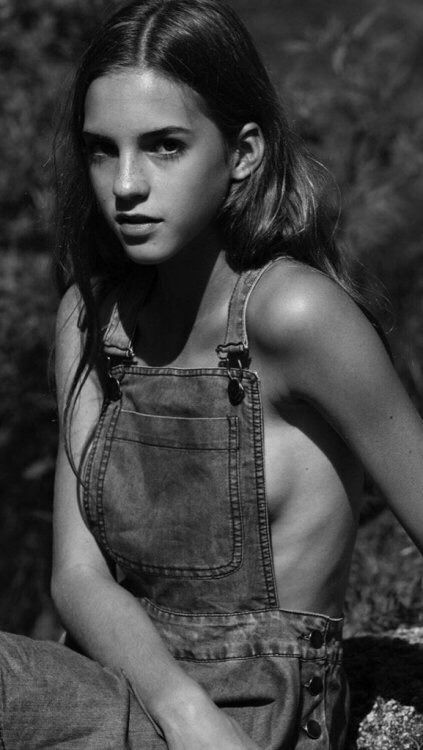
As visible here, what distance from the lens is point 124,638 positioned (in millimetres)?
2225

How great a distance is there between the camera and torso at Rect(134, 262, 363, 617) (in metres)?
2.21

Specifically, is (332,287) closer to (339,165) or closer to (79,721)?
(79,721)

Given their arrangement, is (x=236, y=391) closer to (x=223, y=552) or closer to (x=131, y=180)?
(x=223, y=552)

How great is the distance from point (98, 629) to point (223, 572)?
27 cm

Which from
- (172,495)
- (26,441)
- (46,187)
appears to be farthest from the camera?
(26,441)

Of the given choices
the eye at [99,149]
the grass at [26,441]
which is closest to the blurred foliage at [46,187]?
the grass at [26,441]

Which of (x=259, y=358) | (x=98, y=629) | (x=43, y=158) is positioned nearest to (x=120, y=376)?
(x=259, y=358)

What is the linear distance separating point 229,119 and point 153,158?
19cm

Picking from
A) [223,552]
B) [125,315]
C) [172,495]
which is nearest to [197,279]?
[125,315]

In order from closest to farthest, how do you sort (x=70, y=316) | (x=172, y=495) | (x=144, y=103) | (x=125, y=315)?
(x=144, y=103) < (x=172, y=495) < (x=125, y=315) < (x=70, y=316)

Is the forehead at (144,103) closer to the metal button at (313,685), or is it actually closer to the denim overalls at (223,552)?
the denim overalls at (223,552)

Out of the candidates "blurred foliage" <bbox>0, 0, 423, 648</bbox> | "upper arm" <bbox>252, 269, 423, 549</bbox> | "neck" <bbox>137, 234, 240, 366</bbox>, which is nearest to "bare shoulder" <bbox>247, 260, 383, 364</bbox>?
"upper arm" <bbox>252, 269, 423, 549</bbox>

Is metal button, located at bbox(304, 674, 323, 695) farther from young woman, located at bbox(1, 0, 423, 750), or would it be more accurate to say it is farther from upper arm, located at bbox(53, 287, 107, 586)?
upper arm, located at bbox(53, 287, 107, 586)

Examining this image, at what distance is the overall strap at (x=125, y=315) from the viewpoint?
2465 mm
